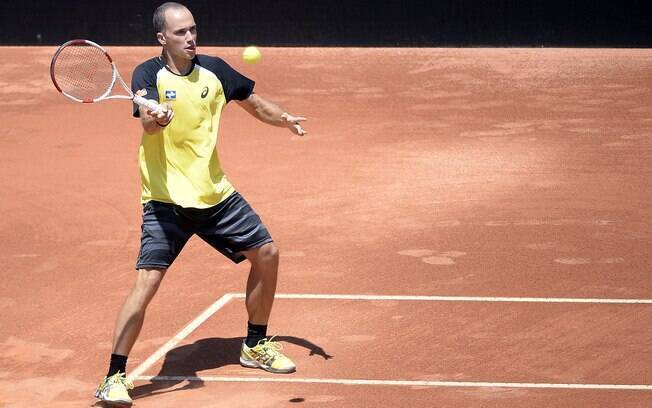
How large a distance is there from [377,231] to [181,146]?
397 centimetres

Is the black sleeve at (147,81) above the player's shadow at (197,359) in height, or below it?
above

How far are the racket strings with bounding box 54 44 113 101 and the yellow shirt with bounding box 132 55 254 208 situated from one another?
1.99 ft

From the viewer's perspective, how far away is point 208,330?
25.1ft

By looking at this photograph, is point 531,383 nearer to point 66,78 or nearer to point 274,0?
point 66,78

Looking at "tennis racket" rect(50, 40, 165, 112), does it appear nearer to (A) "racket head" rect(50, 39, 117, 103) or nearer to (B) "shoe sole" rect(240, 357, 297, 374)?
(A) "racket head" rect(50, 39, 117, 103)

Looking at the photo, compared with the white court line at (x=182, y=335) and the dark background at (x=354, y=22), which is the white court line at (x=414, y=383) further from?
the dark background at (x=354, y=22)

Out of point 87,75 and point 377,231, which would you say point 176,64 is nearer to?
point 87,75

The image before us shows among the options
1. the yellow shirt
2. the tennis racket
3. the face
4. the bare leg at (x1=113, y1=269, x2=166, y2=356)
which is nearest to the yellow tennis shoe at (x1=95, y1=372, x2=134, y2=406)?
the bare leg at (x1=113, y1=269, x2=166, y2=356)

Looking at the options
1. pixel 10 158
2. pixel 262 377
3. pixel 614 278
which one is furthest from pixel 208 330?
pixel 10 158

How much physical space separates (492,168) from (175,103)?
6.74 meters

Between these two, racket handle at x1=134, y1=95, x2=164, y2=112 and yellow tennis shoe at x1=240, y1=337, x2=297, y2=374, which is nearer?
racket handle at x1=134, y1=95, x2=164, y2=112

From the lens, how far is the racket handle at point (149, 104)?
19.6 ft

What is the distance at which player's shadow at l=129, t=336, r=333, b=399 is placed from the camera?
259 inches

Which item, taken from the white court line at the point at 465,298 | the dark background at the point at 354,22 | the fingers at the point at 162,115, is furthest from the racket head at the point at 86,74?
the dark background at the point at 354,22
